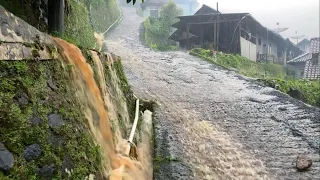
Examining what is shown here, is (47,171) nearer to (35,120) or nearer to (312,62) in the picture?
(35,120)

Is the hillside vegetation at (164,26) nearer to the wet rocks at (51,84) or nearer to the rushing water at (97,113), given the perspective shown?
the rushing water at (97,113)

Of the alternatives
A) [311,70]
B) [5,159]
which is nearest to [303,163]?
[5,159]

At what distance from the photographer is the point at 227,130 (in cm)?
860

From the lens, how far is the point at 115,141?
5547 millimetres

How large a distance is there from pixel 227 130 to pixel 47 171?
618cm

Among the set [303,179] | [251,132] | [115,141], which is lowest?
[303,179]

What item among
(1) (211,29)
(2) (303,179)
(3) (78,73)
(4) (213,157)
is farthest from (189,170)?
(1) (211,29)

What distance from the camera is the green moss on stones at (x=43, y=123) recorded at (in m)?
2.97

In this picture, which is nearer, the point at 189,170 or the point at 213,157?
the point at 189,170

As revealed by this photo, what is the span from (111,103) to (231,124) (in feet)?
13.7

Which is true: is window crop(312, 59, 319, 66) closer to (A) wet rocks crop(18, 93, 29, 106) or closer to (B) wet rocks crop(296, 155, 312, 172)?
(B) wet rocks crop(296, 155, 312, 172)

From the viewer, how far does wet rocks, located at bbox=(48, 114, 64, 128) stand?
365cm

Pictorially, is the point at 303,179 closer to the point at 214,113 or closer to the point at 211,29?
the point at 214,113

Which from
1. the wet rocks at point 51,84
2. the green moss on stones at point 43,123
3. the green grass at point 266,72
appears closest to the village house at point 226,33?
the green grass at point 266,72
